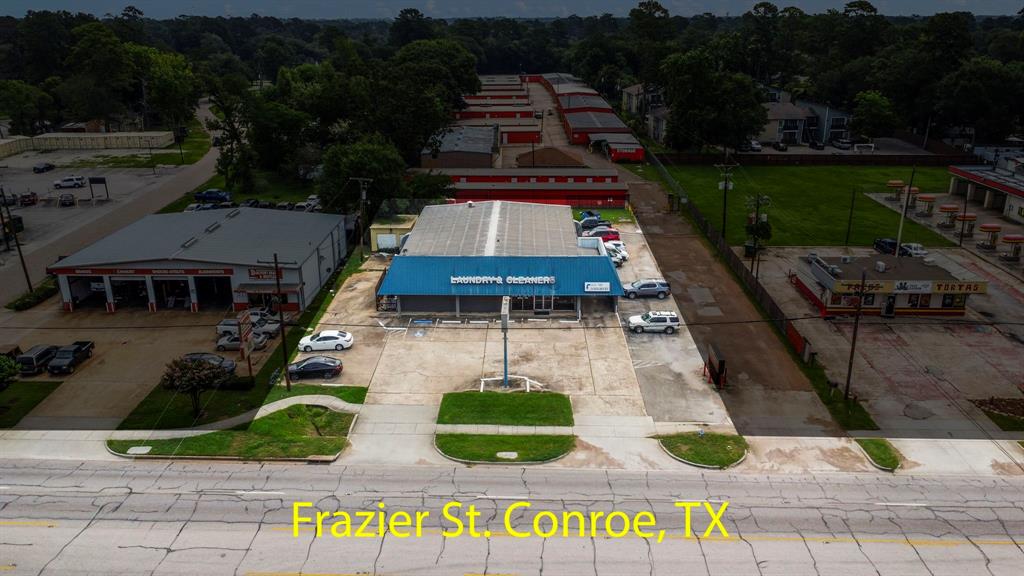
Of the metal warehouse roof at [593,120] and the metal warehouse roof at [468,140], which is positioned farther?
the metal warehouse roof at [593,120]

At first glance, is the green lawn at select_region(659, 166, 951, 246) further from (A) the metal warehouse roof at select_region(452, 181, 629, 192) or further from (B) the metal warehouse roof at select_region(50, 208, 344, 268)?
(B) the metal warehouse roof at select_region(50, 208, 344, 268)

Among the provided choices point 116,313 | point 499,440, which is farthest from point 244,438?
point 116,313

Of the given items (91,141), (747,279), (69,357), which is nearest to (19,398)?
(69,357)

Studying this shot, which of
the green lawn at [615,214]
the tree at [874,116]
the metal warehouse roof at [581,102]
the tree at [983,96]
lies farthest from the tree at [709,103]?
the metal warehouse roof at [581,102]

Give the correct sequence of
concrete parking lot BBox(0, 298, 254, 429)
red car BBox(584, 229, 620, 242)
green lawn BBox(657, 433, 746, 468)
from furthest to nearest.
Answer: red car BBox(584, 229, 620, 242) → concrete parking lot BBox(0, 298, 254, 429) → green lawn BBox(657, 433, 746, 468)

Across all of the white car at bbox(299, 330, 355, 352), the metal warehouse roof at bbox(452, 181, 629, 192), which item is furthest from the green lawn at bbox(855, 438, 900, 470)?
the metal warehouse roof at bbox(452, 181, 629, 192)

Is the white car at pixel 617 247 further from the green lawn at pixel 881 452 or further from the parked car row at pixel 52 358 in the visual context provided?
the parked car row at pixel 52 358
